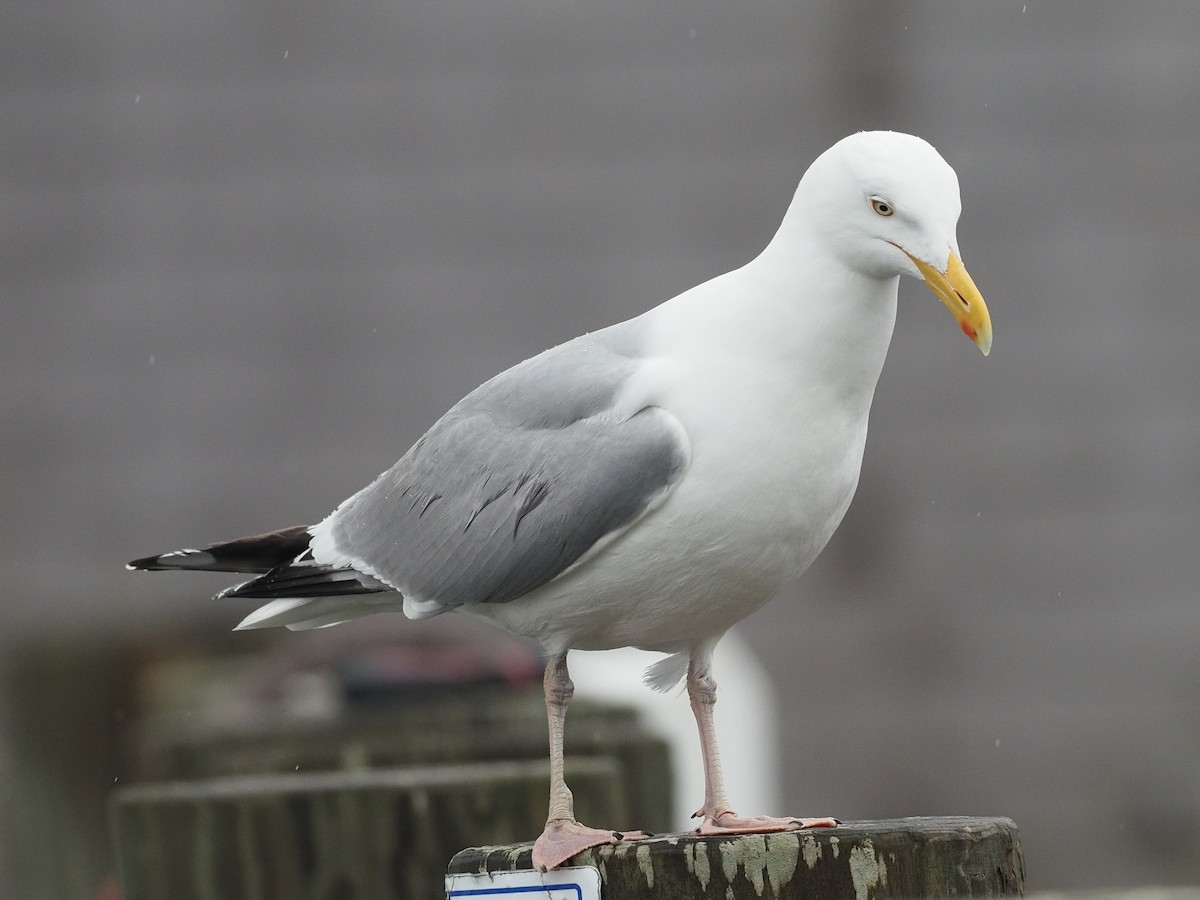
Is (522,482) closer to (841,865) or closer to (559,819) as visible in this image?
(559,819)

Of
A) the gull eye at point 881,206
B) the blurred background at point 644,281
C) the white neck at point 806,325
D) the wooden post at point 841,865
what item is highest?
the blurred background at point 644,281

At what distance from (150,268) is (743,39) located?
3.51 metres

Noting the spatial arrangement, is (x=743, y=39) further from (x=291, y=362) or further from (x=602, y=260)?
(x=291, y=362)

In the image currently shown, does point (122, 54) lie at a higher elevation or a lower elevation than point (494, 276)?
higher

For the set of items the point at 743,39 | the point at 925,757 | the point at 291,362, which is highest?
the point at 743,39

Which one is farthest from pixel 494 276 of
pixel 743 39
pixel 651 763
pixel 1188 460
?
pixel 651 763

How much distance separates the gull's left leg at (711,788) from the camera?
10.5 ft

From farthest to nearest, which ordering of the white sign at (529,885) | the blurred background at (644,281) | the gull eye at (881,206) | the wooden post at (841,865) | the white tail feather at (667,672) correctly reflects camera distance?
1. the blurred background at (644,281)
2. the white tail feather at (667,672)
3. the gull eye at (881,206)
4. the white sign at (529,885)
5. the wooden post at (841,865)

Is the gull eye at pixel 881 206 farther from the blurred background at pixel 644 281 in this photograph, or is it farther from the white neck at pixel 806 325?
the blurred background at pixel 644 281

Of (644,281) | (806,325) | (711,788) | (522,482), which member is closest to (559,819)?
(711,788)

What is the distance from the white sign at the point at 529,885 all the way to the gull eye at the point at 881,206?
44.4 inches

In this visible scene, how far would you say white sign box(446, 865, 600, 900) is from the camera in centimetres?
301

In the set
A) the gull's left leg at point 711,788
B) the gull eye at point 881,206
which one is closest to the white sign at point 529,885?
the gull's left leg at point 711,788

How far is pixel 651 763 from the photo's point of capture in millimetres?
4867
